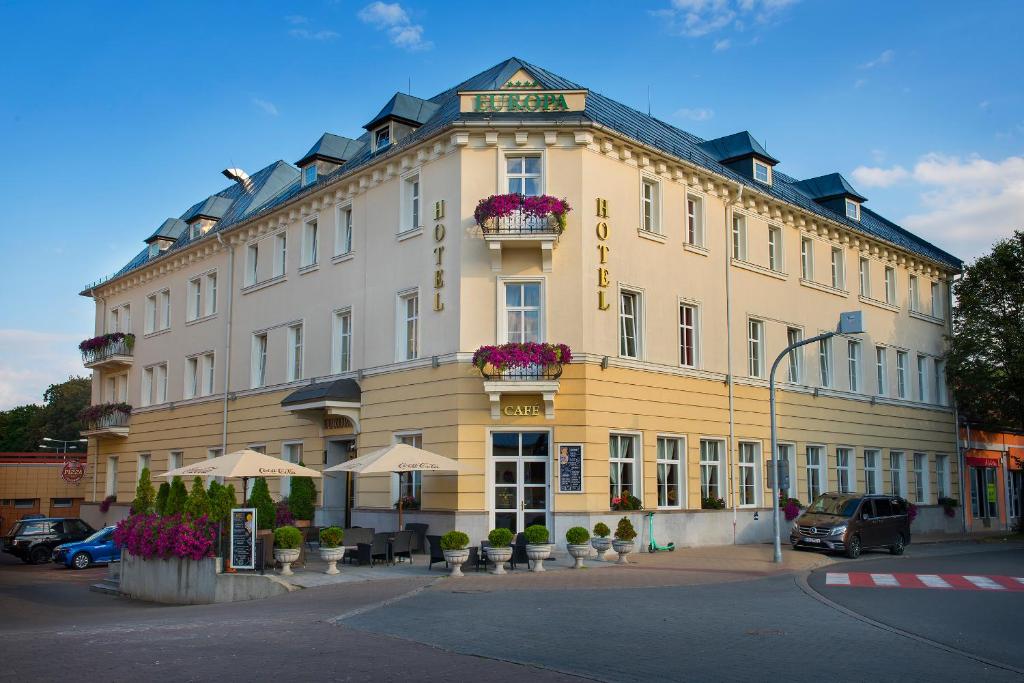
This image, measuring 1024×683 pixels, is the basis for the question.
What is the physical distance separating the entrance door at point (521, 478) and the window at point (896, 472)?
18285mm

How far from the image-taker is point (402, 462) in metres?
22.4

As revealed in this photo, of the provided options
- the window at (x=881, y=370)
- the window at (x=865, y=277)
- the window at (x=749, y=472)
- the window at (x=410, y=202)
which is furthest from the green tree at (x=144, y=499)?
the window at (x=881, y=370)

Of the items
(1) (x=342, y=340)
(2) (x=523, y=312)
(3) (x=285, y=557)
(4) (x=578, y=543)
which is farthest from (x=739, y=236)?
(3) (x=285, y=557)

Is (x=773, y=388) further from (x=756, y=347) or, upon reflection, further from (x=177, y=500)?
(x=177, y=500)

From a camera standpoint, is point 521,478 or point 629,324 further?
point 629,324

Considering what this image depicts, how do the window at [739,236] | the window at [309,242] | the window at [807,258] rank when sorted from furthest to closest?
the window at [807,258]
the window at [309,242]
the window at [739,236]

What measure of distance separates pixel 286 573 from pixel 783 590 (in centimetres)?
995

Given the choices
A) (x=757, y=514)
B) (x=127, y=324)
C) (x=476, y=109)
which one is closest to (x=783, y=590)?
(x=757, y=514)

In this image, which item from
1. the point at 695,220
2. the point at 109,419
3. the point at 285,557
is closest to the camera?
the point at 285,557

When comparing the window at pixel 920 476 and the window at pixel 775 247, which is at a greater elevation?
the window at pixel 775 247

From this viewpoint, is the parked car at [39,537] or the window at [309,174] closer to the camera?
the parked car at [39,537]

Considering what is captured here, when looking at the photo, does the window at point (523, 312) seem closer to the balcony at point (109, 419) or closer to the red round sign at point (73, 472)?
the balcony at point (109, 419)

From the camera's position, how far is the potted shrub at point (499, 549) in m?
20.4

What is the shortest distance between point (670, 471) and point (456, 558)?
9.41 metres
